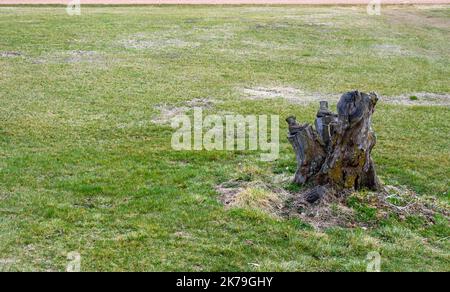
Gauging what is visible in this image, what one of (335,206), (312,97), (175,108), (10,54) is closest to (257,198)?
(335,206)

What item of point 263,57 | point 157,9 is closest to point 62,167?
point 263,57

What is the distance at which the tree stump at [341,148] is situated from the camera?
1189 centimetres

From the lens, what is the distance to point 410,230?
11133 mm

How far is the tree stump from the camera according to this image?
1189 cm

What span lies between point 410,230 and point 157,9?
38.8 meters

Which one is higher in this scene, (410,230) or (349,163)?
(349,163)

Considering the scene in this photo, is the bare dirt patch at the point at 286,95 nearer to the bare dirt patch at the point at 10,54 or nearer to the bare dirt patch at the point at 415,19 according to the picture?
the bare dirt patch at the point at 10,54

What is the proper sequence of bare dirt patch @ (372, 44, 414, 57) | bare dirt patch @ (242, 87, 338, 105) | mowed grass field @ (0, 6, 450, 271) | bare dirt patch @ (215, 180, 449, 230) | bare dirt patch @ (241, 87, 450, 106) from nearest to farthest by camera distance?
mowed grass field @ (0, 6, 450, 271)
bare dirt patch @ (215, 180, 449, 230)
bare dirt patch @ (242, 87, 338, 105)
bare dirt patch @ (241, 87, 450, 106)
bare dirt patch @ (372, 44, 414, 57)

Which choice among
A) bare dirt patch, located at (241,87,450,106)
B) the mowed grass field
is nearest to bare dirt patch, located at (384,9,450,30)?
the mowed grass field

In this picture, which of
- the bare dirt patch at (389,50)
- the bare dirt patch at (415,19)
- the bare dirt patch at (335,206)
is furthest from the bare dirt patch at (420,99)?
the bare dirt patch at (415,19)

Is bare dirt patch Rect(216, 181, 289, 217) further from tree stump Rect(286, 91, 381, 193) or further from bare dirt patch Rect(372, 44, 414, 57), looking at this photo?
bare dirt patch Rect(372, 44, 414, 57)

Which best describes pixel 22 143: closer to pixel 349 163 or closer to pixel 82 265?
pixel 82 265

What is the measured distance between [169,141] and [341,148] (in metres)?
6.16

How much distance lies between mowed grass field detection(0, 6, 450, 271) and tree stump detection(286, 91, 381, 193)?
1204 mm
